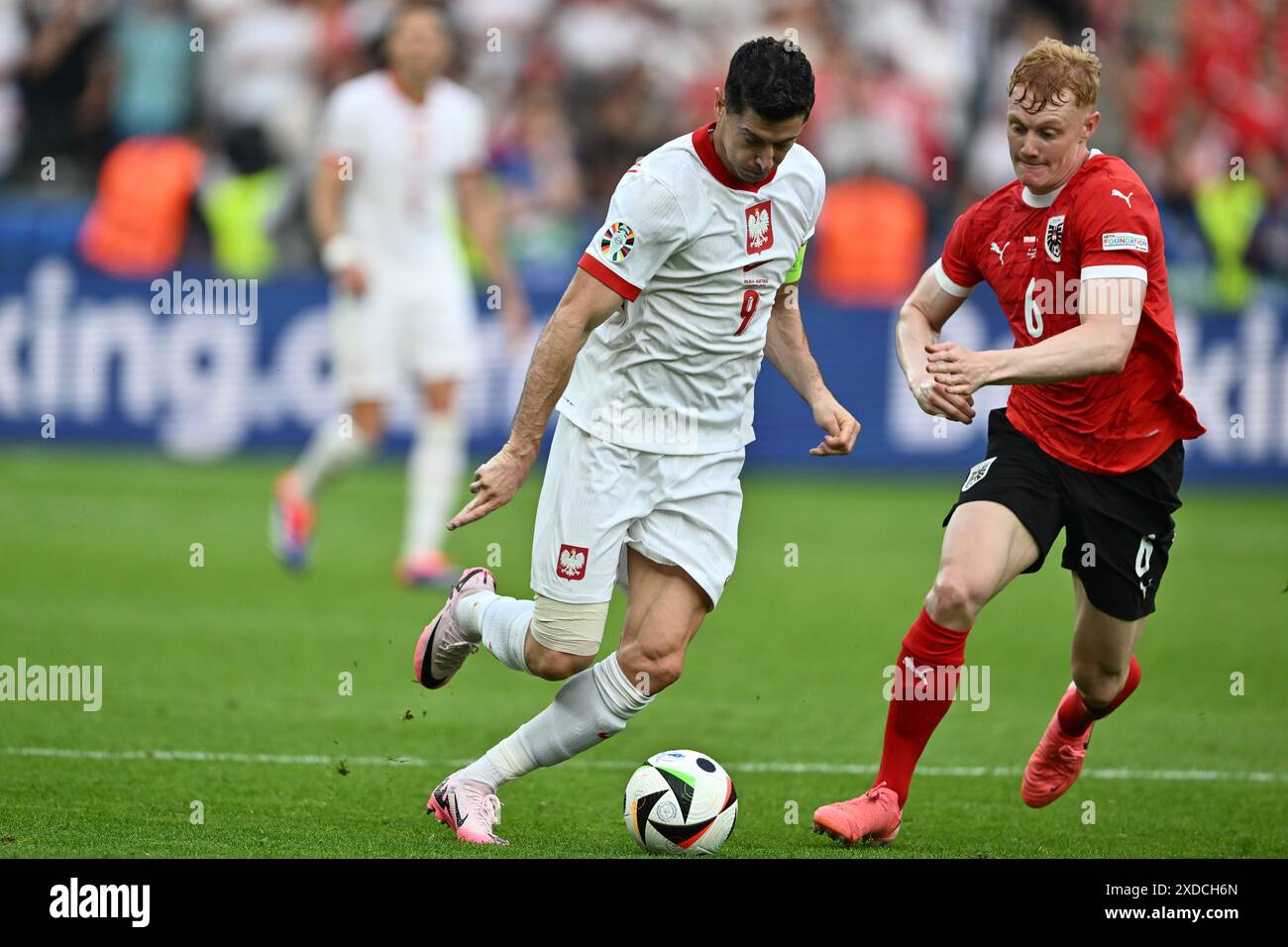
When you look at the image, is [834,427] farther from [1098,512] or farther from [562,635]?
[562,635]

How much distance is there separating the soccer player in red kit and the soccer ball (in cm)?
36

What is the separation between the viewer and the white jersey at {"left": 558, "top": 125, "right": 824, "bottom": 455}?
568 cm

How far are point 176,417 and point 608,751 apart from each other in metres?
9.09

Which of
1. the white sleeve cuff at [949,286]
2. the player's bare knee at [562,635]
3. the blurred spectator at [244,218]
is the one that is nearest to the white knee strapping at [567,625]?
the player's bare knee at [562,635]

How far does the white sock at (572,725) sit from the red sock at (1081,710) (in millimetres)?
1589

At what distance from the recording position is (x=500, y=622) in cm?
603

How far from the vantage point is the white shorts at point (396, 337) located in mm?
11586

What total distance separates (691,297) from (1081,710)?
6.62 ft

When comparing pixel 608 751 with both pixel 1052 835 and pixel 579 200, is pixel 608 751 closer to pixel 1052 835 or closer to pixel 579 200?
pixel 1052 835

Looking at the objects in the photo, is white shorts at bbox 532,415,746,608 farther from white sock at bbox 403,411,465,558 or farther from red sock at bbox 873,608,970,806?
white sock at bbox 403,411,465,558

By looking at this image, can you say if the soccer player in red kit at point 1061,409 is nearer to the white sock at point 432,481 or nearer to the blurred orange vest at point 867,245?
the white sock at point 432,481

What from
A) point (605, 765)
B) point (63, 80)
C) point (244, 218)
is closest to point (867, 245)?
point (244, 218)

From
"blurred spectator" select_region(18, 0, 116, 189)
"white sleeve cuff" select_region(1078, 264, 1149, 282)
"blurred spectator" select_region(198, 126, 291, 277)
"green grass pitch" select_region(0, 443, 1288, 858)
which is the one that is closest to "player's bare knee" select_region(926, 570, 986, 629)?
"green grass pitch" select_region(0, 443, 1288, 858)

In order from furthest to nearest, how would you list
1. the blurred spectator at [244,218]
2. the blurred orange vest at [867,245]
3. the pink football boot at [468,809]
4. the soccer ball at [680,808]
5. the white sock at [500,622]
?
the blurred spectator at [244,218]
the blurred orange vest at [867,245]
the white sock at [500,622]
the pink football boot at [468,809]
the soccer ball at [680,808]
